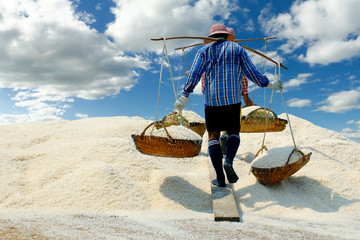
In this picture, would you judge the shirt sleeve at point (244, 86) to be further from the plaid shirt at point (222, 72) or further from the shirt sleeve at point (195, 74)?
the shirt sleeve at point (195, 74)

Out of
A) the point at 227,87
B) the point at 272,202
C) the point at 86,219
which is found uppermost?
the point at 227,87

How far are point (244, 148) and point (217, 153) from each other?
8.01ft

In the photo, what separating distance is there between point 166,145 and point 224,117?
73 centimetres

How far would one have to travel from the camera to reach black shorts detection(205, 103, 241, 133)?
3.14 meters

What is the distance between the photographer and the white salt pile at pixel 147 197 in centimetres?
199

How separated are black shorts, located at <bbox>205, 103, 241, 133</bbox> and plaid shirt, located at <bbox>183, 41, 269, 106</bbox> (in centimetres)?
6

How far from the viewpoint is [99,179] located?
319cm

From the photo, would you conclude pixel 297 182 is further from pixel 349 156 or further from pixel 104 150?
pixel 104 150

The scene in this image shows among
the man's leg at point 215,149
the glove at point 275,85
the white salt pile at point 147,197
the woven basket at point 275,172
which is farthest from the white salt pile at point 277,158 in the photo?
the glove at point 275,85

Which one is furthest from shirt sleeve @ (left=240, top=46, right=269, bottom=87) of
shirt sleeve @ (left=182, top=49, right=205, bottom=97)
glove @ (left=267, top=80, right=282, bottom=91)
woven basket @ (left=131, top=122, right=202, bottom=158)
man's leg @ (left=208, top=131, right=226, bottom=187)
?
woven basket @ (left=131, top=122, right=202, bottom=158)

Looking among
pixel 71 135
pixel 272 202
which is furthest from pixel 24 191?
pixel 272 202

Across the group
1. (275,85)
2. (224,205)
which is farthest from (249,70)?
(224,205)

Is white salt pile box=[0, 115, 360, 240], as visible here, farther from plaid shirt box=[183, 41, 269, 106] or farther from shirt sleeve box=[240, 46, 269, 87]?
Answer: shirt sleeve box=[240, 46, 269, 87]

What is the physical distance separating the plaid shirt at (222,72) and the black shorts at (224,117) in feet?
0.20
